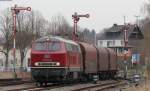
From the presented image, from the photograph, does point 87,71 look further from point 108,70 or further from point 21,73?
point 21,73

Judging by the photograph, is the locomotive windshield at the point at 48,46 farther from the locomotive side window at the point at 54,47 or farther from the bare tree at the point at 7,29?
the bare tree at the point at 7,29

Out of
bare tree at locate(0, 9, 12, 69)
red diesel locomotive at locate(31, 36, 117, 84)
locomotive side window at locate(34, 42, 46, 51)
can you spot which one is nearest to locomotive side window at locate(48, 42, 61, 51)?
red diesel locomotive at locate(31, 36, 117, 84)

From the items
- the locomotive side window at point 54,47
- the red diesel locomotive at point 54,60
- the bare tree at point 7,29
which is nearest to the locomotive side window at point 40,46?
the red diesel locomotive at point 54,60

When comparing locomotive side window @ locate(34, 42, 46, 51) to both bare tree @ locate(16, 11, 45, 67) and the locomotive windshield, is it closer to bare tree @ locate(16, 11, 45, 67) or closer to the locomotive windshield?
the locomotive windshield

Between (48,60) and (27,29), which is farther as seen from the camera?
(27,29)

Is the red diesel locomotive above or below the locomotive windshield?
below

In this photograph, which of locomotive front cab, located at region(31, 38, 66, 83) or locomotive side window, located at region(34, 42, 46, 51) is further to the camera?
locomotive side window, located at region(34, 42, 46, 51)

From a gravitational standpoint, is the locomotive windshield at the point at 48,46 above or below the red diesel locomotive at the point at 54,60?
above

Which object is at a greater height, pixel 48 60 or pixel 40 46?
pixel 40 46

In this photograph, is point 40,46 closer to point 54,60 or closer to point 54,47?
point 54,47

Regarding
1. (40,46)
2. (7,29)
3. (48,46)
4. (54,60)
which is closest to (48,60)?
(54,60)

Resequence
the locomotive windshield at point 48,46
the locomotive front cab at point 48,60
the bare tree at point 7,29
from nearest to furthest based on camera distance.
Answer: the locomotive front cab at point 48,60 → the locomotive windshield at point 48,46 → the bare tree at point 7,29

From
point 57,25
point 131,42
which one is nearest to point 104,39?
point 131,42

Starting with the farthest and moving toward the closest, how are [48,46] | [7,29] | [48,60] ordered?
1. [7,29]
2. [48,46]
3. [48,60]
